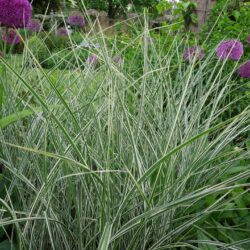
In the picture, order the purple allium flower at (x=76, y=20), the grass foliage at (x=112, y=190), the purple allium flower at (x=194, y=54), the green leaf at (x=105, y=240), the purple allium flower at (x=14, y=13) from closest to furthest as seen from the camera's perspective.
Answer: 1. the green leaf at (x=105, y=240)
2. the grass foliage at (x=112, y=190)
3. the purple allium flower at (x=14, y=13)
4. the purple allium flower at (x=194, y=54)
5. the purple allium flower at (x=76, y=20)

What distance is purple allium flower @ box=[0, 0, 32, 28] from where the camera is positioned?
1.12 meters

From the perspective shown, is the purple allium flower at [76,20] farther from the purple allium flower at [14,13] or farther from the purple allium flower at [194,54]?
the purple allium flower at [14,13]

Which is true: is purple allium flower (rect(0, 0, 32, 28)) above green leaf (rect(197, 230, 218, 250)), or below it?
above

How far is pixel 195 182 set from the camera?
0.99m

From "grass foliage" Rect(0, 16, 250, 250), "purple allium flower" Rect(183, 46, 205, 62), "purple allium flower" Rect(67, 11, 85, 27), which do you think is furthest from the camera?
"purple allium flower" Rect(67, 11, 85, 27)

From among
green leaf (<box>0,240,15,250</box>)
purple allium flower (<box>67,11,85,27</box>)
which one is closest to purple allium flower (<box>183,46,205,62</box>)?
green leaf (<box>0,240,15,250</box>)

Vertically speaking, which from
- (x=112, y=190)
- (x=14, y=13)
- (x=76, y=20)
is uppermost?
(x=14, y=13)

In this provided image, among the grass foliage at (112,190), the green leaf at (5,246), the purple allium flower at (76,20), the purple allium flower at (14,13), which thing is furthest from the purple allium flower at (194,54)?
the purple allium flower at (76,20)

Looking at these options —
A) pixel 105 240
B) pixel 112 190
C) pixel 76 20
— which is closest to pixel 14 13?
pixel 112 190

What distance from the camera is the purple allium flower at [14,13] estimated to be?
112 cm

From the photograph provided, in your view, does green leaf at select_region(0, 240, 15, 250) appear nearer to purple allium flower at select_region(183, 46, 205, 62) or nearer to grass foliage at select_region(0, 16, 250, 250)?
grass foliage at select_region(0, 16, 250, 250)

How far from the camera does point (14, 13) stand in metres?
1.14

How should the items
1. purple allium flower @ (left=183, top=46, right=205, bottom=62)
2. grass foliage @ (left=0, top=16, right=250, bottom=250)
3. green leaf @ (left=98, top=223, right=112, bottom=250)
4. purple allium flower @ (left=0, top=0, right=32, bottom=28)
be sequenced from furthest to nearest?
1. purple allium flower @ (left=183, top=46, right=205, bottom=62)
2. purple allium flower @ (left=0, top=0, right=32, bottom=28)
3. grass foliage @ (left=0, top=16, right=250, bottom=250)
4. green leaf @ (left=98, top=223, right=112, bottom=250)

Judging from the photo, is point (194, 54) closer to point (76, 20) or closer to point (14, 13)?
point (14, 13)
